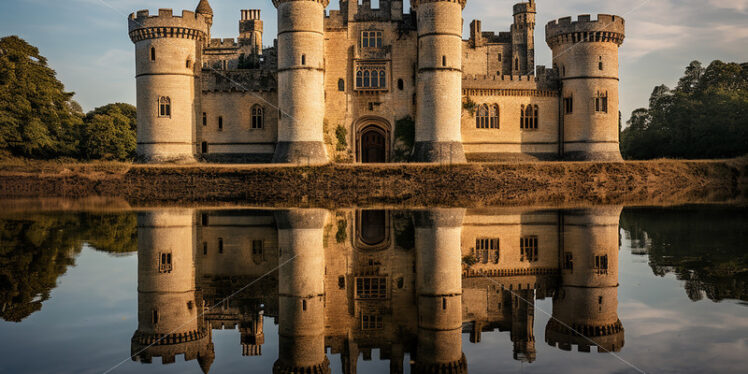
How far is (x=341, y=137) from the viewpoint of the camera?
34688 millimetres

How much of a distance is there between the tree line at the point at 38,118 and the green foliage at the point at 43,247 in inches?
941

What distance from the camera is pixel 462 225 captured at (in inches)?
596

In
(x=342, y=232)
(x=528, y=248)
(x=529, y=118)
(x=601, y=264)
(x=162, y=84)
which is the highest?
(x=162, y=84)

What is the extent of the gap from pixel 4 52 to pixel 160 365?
41.8 meters

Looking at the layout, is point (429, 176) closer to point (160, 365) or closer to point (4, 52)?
point (160, 365)

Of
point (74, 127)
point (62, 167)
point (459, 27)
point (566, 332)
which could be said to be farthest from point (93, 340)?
point (74, 127)

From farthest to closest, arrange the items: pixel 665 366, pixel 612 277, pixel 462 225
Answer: pixel 462 225 < pixel 612 277 < pixel 665 366

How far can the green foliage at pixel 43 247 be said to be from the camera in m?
8.09

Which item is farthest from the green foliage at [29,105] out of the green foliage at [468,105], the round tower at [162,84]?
the green foliage at [468,105]

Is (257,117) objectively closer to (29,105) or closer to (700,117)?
(29,105)

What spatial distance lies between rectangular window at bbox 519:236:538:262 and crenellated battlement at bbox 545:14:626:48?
2531cm

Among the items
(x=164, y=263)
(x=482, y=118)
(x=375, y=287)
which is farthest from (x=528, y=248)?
(x=482, y=118)

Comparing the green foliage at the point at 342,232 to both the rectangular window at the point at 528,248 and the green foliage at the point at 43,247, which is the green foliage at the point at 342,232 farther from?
the green foliage at the point at 43,247

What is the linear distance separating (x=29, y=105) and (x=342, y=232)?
33.1 metres
